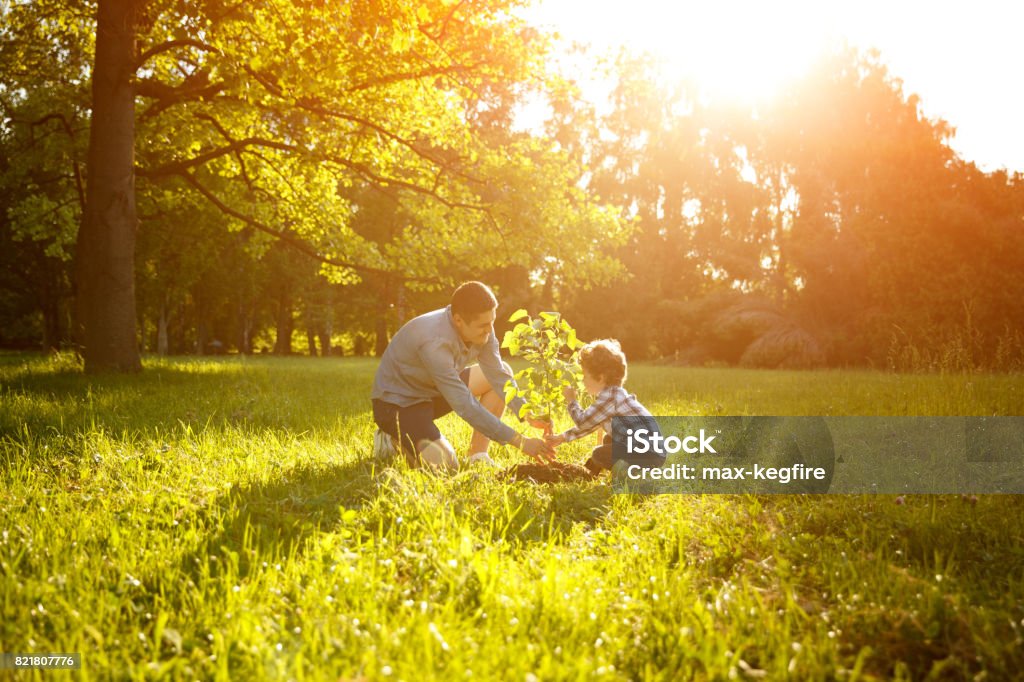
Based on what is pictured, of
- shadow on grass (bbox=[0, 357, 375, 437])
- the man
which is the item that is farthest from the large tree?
the man

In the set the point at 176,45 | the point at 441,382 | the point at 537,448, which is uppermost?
the point at 176,45

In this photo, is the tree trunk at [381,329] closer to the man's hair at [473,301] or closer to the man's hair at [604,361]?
the man's hair at [473,301]

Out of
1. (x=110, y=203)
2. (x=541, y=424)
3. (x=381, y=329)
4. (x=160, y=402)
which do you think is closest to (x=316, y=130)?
(x=110, y=203)

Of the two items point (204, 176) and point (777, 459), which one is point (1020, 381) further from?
point (204, 176)

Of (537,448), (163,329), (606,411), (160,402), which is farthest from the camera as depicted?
(163,329)

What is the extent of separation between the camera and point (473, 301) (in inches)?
202

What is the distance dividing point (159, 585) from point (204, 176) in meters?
18.8

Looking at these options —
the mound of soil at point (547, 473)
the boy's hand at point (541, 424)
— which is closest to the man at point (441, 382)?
the mound of soil at point (547, 473)

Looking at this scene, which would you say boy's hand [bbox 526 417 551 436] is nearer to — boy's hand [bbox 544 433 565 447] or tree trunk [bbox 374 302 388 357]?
boy's hand [bbox 544 433 565 447]

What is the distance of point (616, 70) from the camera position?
39.7ft

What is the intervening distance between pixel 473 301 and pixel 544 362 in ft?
2.75

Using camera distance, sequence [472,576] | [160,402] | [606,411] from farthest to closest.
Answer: [160,402] → [606,411] → [472,576]

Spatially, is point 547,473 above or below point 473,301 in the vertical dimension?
below

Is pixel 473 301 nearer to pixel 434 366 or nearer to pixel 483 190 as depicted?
pixel 434 366
